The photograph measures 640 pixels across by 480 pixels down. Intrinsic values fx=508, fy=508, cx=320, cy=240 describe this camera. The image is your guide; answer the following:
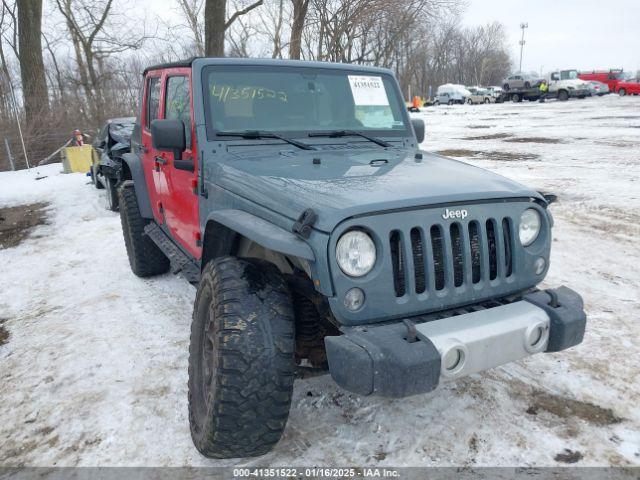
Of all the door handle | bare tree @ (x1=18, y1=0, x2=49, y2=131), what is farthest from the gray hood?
bare tree @ (x1=18, y1=0, x2=49, y2=131)

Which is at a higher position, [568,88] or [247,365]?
[568,88]

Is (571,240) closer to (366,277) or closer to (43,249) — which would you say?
(366,277)

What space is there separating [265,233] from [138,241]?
297 centimetres

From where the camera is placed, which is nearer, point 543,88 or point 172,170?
point 172,170

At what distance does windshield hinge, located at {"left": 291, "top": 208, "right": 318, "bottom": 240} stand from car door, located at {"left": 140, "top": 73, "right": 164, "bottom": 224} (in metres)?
2.33

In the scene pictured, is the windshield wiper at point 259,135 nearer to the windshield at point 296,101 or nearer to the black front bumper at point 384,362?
the windshield at point 296,101

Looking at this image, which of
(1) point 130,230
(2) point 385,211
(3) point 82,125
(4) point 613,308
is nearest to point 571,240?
(4) point 613,308

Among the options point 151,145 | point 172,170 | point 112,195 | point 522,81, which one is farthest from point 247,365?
point 522,81

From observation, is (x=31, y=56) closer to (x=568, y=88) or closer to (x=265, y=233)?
(x=265, y=233)

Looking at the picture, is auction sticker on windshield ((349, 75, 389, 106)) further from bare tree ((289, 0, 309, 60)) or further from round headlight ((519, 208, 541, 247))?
bare tree ((289, 0, 309, 60))

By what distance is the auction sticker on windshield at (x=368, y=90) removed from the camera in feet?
11.8

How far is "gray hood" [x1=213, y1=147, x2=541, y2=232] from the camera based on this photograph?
A: 219 centimetres

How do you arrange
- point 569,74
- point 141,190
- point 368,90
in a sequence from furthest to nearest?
point 569,74, point 141,190, point 368,90

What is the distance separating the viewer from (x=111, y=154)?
813 centimetres
